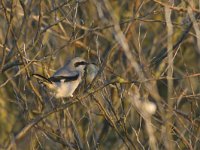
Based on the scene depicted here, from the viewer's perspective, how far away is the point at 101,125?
23.7 ft

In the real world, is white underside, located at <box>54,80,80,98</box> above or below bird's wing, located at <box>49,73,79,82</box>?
below

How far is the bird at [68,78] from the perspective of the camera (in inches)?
210

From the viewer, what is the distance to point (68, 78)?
5.60 meters

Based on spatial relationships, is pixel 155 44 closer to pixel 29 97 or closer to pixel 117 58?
pixel 117 58

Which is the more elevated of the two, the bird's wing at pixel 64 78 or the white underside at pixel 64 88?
the bird's wing at pixel 64 78

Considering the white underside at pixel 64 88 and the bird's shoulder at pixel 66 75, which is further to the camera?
the bird's shoulder at pixel 66 75

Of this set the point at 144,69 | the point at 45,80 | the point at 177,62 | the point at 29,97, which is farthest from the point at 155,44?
the point at 144,69

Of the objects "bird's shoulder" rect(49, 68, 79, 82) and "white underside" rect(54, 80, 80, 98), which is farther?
"bird's shoulder" rect(49, 68, 79, 82)

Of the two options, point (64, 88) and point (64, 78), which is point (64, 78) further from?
point (64, 88)

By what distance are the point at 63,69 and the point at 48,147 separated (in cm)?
192

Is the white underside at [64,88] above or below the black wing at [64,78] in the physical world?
below

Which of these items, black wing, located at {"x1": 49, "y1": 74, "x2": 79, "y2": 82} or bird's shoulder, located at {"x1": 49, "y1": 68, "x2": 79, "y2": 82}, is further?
bird's shoulder, located at {"x1": 49, "y1": 68, "x2": 79, "y2": 82}

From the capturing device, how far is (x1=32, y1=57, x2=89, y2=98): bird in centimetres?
534

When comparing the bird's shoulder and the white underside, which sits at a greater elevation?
the bird's shoulder
